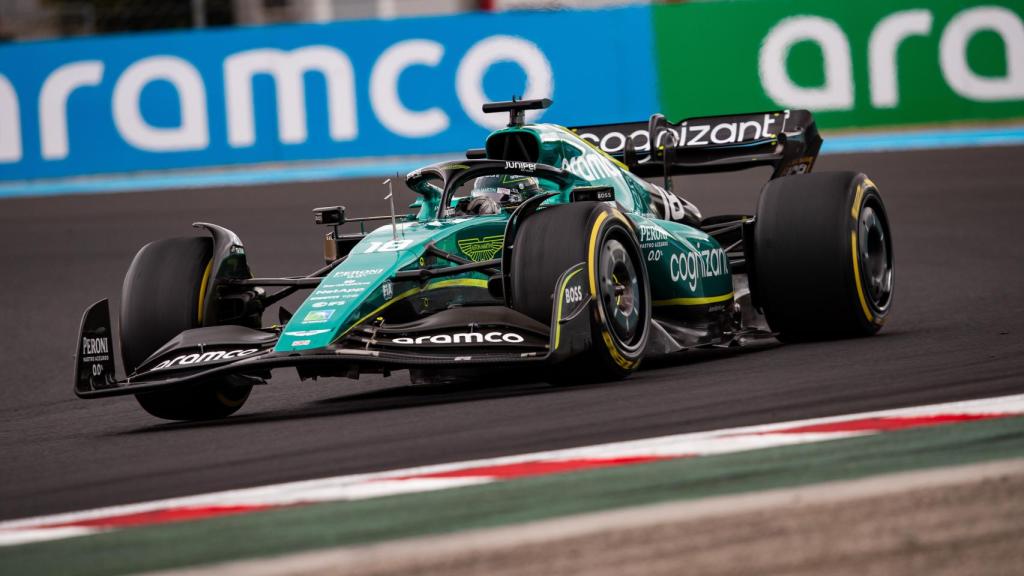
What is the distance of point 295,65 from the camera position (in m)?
21.1

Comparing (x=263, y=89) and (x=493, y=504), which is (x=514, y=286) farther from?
(x=263, y=89)

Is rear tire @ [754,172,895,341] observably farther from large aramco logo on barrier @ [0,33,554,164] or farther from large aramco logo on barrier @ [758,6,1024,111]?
large aramco logo on barrier @ [0,33,554,164]

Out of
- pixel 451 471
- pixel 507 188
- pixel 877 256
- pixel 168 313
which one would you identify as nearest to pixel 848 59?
pixel 877 256

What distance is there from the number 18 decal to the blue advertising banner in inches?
525

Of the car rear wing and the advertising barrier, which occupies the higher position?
the advertising barrier

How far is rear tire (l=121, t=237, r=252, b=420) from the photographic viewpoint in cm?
771

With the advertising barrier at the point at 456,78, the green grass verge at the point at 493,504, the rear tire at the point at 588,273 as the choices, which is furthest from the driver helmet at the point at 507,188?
the advertising barrier at the point at 456,78

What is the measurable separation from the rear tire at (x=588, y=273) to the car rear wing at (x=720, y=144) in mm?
2230

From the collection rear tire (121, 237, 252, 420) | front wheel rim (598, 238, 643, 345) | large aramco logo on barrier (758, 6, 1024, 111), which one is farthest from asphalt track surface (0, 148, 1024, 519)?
large aramco logo on barrier (758, 6, 1024, 111)

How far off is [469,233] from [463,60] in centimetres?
1329

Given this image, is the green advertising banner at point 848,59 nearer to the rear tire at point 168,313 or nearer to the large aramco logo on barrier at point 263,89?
the large aramco logo on barrier at point 263,89

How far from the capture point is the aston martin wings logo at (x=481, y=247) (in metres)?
7.91

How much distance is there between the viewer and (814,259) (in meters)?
8.52

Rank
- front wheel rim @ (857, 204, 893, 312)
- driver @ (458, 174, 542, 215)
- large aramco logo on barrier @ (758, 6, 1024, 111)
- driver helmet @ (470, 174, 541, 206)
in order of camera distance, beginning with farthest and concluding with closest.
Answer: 1. large aramco logo on barrier @ (758, 6, 1024, 111)
2. front wheel rim @ (857, 204, 893, 312)
3. driver helmet @ (470, 174, 541, 206)
4. driver @ (458, 174, 542, 215)
